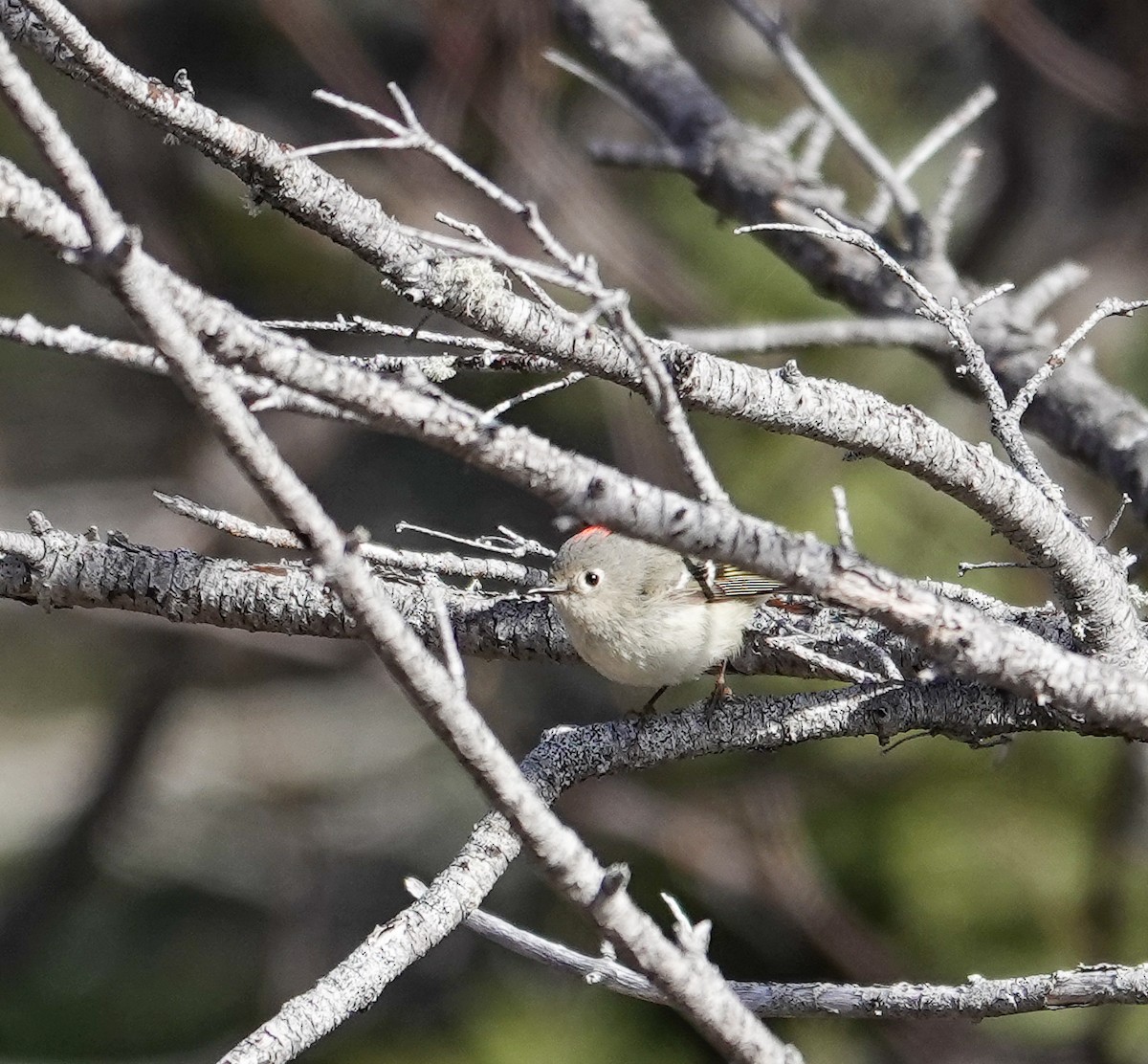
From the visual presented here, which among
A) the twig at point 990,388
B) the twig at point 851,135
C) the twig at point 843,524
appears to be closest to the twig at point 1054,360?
the twig at point 990,388

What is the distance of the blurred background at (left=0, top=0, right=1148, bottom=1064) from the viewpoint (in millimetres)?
3377

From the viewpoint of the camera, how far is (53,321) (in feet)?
17.0

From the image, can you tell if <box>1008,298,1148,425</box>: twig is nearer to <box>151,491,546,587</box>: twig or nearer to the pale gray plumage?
the pale gray plumage

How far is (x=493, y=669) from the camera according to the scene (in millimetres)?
4473

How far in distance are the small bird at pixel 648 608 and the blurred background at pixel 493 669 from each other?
1.42ft

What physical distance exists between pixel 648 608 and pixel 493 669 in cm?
227

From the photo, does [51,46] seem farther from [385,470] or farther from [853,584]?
[385,470]

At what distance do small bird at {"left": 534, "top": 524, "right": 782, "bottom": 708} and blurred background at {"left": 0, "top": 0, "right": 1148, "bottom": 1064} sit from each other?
1.42 ft

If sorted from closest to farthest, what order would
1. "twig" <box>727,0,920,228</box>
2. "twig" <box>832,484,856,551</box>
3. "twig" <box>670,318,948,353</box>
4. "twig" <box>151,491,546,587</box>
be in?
"twig" <box>832,484,856,551</box> → "twig" <box>151,491,546,587</box> → "twig" <box>670,318,948,353</box> → "twig" <box>727,0,920,228</box>

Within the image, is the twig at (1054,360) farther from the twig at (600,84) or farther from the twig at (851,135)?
the twig at (600,84)

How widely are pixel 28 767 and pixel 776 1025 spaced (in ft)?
12.4

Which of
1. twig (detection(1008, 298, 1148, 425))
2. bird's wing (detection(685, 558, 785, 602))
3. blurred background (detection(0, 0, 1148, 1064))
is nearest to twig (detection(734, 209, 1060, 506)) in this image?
twig (detection(1008, 298, 1148, 425))

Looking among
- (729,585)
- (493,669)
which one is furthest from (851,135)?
(493,669)

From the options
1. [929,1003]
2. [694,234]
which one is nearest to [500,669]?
[694,234]
